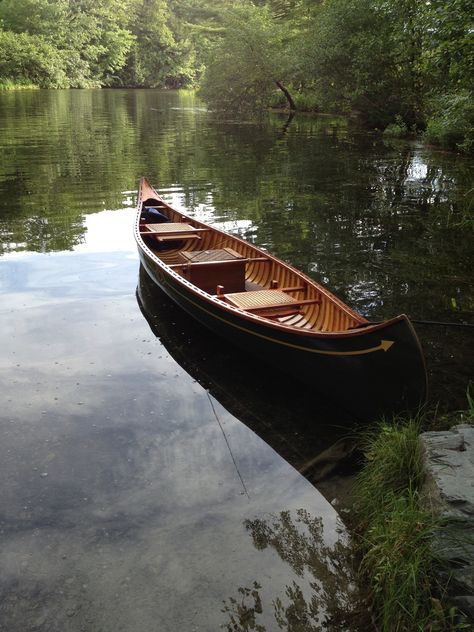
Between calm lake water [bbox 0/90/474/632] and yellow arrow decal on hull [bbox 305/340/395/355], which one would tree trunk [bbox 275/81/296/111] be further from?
yellow arrow decal on hull [bbox 305/340/395/355]

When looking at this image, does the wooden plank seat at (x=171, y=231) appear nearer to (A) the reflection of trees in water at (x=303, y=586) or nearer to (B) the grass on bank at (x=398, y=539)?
(B) the grass on bank at (x=398, y=539)

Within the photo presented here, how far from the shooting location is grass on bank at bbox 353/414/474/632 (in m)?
3.28

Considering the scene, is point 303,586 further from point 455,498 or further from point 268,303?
point 268,303

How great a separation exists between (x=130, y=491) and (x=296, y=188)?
498 inches

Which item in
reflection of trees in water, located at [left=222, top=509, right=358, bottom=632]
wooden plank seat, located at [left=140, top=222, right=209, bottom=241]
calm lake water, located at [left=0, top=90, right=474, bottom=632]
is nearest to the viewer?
reflection of trees in water, located at [left=222, top=509, right=358, bottom=632]

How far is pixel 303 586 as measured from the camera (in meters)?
4.00

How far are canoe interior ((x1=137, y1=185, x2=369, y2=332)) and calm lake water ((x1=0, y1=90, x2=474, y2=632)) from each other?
2.09ft

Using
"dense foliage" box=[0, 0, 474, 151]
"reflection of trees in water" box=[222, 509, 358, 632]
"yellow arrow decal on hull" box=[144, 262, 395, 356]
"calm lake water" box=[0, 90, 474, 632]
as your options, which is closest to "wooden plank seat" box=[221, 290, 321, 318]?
"yellow arrow decal on hull" box=[144, 262, 395, 356]

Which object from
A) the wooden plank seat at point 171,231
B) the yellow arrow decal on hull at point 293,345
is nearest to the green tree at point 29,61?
the wooden plank seat at point 171,231

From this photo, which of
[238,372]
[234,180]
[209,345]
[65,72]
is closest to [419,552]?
[238,372]

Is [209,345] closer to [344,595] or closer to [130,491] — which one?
[130,491]

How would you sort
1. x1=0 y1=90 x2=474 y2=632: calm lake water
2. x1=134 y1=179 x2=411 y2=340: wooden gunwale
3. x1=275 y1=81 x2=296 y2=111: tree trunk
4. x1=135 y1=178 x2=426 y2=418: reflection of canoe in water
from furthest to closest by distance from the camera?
x1=275 y1=81 x2=296 y2=111: tree trunk → x1=134 y1=179 x2=411 y2=340: wooden gunwale → x1=135 y1=178 x2=426 y2=418: reflection of canoe in water → x1=0 y1=90 x2=474 y2=632: calm lake water

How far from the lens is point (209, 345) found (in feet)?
24.6

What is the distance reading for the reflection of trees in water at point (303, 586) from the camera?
3.72m
